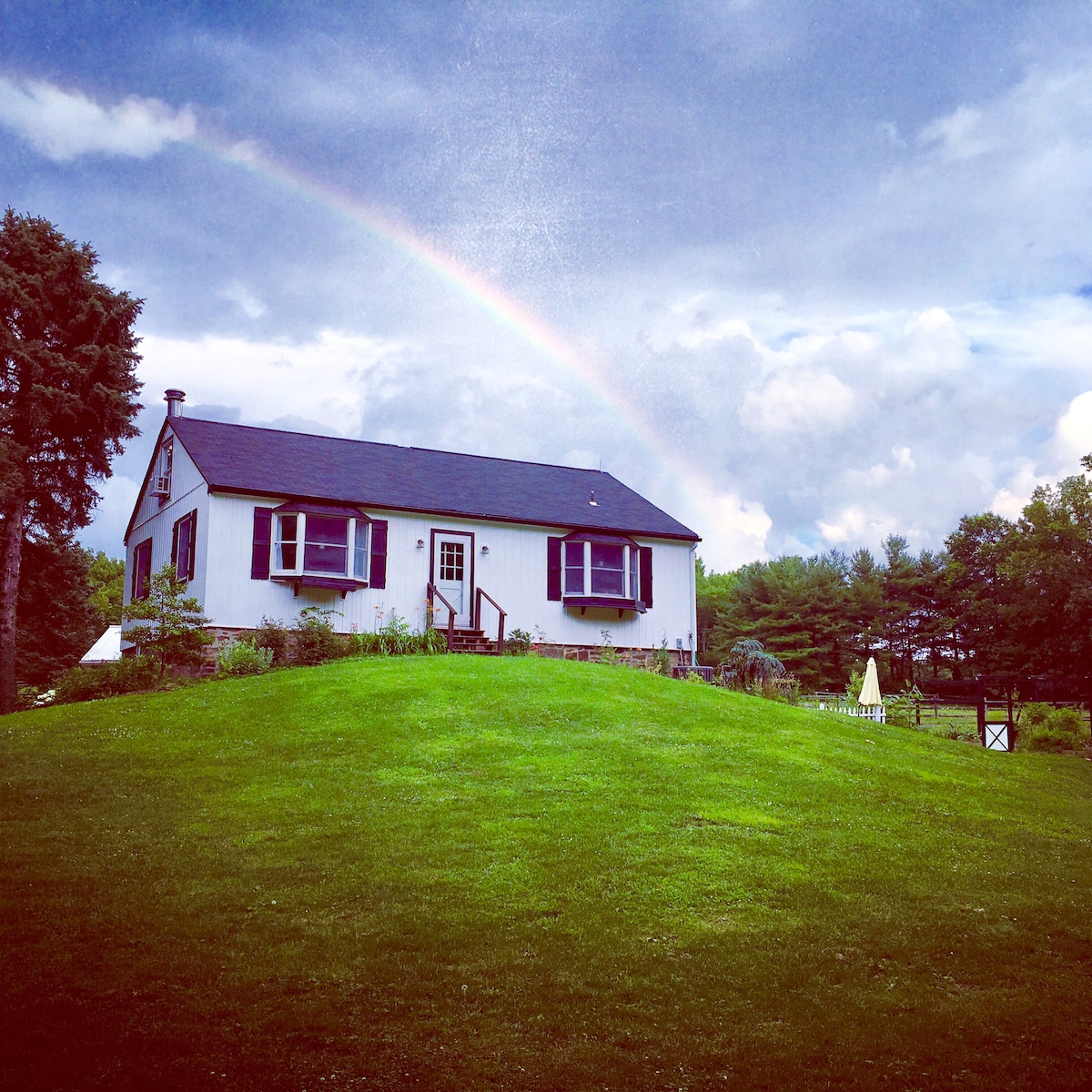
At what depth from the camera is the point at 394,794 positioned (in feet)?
34.9

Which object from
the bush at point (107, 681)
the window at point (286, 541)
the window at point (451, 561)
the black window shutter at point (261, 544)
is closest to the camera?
the bush at point (107, 681)

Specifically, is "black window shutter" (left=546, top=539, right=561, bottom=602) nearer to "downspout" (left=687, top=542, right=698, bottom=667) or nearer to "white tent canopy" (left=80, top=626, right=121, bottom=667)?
"downspout" (left=687, top=542, right=698, bottom=667)

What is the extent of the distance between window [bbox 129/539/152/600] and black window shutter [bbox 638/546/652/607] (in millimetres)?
13148

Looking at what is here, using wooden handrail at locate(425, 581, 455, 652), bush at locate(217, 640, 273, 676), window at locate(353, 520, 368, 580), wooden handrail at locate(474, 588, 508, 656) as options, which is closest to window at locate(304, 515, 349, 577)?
window at locate(353, 520, 368, 580)

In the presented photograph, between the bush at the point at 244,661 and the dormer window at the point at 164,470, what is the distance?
7.06m

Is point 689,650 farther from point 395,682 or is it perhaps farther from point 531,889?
point 531,889

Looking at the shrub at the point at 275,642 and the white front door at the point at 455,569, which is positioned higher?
the white front door at the point at 455,569

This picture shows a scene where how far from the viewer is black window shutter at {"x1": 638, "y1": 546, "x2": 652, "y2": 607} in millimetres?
25984

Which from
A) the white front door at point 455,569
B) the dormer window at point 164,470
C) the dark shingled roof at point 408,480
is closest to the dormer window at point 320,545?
the dark shingled roof at point 408,480

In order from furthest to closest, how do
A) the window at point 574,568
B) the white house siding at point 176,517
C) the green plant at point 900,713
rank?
the window at point 574,568
the green plant at point 900,713
the white house siding at point 176,517

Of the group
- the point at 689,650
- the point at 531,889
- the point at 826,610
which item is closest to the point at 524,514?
the point at 689,650

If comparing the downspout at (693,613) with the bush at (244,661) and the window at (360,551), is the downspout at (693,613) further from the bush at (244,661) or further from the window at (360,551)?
the bush at (244,661)

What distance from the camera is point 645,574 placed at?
2617cm

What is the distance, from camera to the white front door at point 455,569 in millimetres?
24047
